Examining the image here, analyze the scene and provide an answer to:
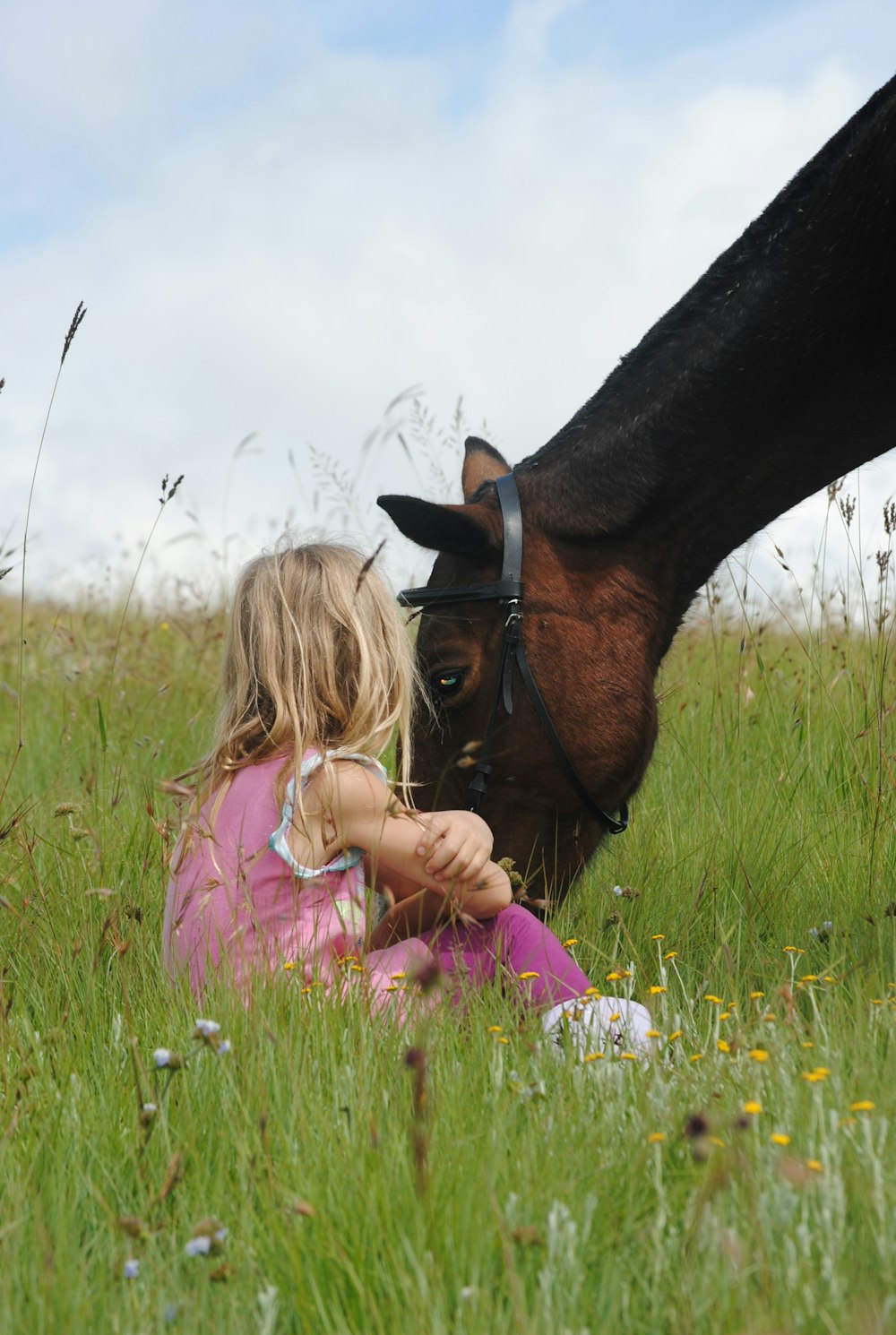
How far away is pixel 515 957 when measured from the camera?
10.2ft

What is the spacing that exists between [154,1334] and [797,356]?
322 cm

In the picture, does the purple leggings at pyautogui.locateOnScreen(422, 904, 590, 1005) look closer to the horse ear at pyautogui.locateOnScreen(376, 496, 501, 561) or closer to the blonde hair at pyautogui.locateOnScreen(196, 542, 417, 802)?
the blonde hair at pyautogui.locateOnScreen(196, 542, 417, 802)

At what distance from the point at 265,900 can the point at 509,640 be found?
117 centimetres

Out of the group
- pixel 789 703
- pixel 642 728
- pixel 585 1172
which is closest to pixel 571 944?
pixel 642 728

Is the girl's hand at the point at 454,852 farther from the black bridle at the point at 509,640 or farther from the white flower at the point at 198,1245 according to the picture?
the white flower at the point at 198,1245

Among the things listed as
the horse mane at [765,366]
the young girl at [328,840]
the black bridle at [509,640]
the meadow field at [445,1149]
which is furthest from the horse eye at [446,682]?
the meadow field at [445,1149]

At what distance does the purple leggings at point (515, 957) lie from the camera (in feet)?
9.68

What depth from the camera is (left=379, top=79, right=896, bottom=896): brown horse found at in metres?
3.68

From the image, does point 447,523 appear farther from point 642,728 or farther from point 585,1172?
point 585,1172

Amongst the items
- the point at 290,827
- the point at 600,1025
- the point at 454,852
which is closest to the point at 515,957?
the point at 454,852

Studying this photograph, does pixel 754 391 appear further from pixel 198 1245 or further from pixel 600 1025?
pixel 198 1245

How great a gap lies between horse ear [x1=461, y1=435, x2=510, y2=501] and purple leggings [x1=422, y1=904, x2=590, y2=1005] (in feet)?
6.05

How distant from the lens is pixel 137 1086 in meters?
1.94

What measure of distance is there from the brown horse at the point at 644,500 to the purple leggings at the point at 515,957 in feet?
2.14
